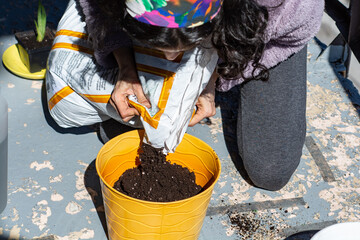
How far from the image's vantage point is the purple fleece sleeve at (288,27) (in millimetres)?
1153

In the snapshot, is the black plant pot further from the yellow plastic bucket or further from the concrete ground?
the yellow plastic bucket

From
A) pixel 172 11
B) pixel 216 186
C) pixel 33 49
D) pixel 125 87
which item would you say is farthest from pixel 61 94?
pixel 172 11

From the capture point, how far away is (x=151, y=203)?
1.02 meters

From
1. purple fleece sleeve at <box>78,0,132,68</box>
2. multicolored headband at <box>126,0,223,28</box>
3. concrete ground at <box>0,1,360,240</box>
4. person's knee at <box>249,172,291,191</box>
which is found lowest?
concrete ground at <box>0,1,360,240</box>

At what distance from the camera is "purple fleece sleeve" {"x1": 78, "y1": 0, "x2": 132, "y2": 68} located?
1240 mm

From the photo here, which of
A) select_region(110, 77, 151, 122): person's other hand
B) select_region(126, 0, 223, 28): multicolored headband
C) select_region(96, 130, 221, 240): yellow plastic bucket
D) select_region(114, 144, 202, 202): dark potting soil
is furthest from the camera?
select_region(110, 77, 151, 122): person's other hand

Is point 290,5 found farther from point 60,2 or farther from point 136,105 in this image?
point 60,2

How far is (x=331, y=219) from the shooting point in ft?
4.72

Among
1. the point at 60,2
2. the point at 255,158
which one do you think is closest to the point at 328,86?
the point at 255,158

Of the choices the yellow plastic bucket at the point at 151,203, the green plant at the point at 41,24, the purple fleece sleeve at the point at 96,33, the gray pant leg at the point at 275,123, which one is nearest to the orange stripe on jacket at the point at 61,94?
the purple fleece sleeve at the point at 96,33

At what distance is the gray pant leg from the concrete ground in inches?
3.4

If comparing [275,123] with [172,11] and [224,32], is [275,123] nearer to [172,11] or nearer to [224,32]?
[224,32]

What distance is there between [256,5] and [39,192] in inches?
33.2

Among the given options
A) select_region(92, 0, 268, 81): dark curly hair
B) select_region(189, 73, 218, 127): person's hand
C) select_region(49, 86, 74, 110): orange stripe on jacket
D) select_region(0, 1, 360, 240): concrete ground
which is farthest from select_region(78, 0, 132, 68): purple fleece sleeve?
select_region(0, 1, 360, 240): concrete ground
